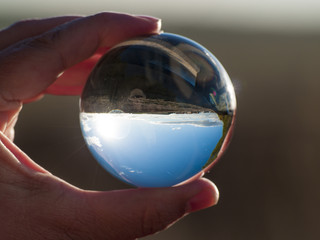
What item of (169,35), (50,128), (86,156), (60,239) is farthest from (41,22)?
(50,128)

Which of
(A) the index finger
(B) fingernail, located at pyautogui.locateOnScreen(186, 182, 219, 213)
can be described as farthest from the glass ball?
(A) the index finger

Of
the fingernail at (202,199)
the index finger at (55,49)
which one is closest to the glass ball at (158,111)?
the fingernail at (202,199)

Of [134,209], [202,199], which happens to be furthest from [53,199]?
[202,199]

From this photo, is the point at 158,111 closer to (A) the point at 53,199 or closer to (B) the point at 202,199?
(B) the point at 202,199

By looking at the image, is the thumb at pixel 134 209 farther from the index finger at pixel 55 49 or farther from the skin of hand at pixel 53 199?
the index finger at pixel 55 49

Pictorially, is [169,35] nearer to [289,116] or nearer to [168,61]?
[168,61]

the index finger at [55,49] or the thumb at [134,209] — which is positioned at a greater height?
the index finger at [55,49]
